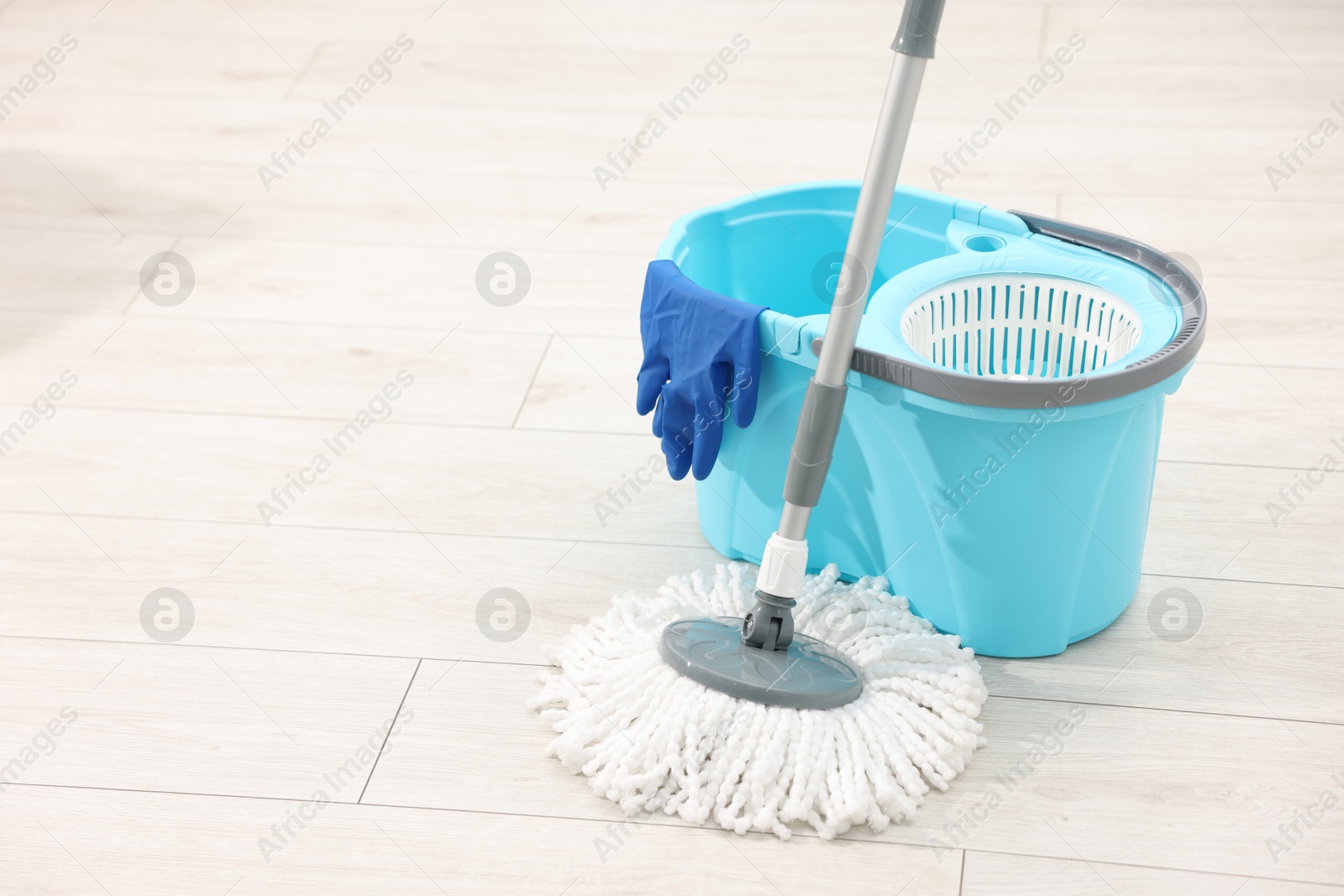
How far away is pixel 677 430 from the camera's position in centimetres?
113

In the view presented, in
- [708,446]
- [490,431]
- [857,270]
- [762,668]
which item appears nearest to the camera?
[857,270]

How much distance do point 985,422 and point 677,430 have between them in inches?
10.7

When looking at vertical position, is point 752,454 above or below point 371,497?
above

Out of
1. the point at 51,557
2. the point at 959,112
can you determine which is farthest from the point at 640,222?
the point at 51,557

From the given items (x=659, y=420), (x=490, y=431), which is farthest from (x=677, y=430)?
(x=490, y=431)

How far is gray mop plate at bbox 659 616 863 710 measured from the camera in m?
0.98

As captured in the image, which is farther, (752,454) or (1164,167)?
(1164,167)

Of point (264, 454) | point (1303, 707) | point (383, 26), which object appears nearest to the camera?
point (1303, 707)

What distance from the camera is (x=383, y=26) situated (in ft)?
8.09

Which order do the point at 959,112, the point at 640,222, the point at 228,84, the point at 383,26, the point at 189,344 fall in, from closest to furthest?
the point at 189,344 → the point at 640,222 → the point at 959,112 → the point at 228,84 → the point at 383,26

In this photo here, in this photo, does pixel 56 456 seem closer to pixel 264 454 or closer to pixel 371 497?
pixel 264 454

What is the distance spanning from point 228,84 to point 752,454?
1515 millimetres

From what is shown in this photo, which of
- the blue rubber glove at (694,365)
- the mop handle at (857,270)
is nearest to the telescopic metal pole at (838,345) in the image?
the mop handle at (857,270)

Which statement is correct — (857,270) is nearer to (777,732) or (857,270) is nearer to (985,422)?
(985,422)
